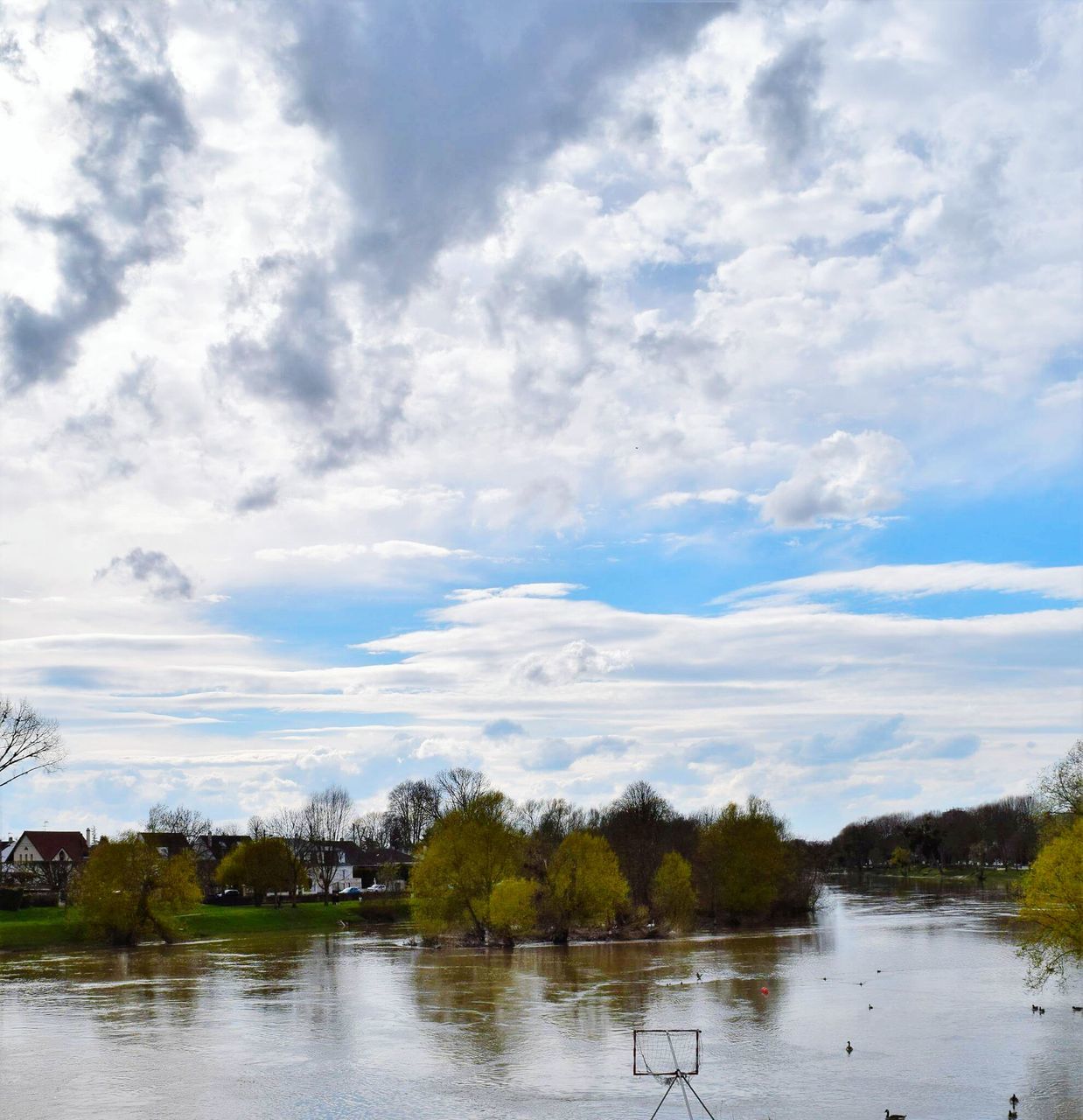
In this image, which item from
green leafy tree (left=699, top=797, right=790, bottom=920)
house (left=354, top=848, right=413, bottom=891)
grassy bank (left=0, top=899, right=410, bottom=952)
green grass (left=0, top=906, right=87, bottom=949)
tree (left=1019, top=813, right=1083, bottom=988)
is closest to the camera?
tree (left=1019, top=813, right=1083, bottom=988)

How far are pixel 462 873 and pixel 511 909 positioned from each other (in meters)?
4.34

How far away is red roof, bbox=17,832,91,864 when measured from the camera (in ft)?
487

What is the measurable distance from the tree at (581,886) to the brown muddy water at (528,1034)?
989 cm

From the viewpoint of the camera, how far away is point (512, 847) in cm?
7975

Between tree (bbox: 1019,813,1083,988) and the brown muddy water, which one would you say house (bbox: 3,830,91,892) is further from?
tree (bbox: 1019,813,1083,988)

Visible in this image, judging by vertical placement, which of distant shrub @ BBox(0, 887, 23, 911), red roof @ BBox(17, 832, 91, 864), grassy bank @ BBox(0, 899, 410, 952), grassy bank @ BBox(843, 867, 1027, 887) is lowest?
grassy bank @ BBox(843, 867, 1027, 887)

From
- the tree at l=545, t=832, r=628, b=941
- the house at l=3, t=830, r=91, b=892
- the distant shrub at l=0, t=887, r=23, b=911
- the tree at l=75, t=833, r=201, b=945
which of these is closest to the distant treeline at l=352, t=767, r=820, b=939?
the tree at l=545, t=832, r=628, b=941

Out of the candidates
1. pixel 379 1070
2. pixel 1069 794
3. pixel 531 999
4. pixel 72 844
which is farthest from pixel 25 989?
pixel 72 844

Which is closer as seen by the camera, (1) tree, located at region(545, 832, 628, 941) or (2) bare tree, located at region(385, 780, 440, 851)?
(1) tree, located at region(545, 832, 628, 941)

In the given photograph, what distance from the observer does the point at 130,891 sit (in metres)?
76.5

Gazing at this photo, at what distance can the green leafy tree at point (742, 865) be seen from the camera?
9419 cm

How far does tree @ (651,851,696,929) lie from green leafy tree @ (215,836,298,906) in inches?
1491

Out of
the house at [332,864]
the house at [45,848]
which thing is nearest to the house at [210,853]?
the house at [332,864]

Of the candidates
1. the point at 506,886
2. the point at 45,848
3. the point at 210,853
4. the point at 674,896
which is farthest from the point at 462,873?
the point at 45,848
